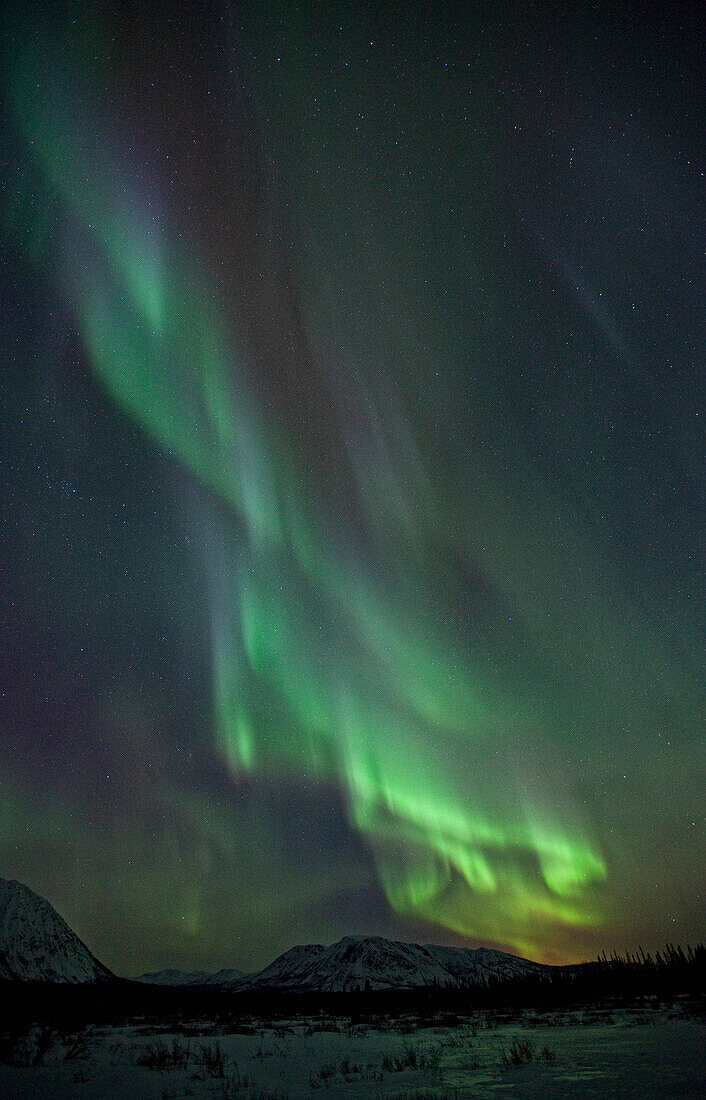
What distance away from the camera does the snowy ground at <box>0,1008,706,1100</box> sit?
43.0 ft

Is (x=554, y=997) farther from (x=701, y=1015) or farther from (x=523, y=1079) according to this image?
(x=523, y=1079)

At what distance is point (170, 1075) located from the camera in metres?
17.1

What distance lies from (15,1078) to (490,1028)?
21.5 m

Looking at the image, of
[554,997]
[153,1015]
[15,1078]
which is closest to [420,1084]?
[15,1078]

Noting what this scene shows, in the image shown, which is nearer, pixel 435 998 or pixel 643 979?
pixel 643 979

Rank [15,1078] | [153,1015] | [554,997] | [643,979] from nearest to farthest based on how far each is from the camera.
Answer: [15,1078] → [153,1015] → [554,997] → [643,979]

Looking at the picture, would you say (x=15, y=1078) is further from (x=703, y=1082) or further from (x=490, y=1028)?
(x=490, y=1028)

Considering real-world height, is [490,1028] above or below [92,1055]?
below

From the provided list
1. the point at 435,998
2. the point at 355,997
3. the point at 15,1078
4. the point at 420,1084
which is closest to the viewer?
the point at 420,1084

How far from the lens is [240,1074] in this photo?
55.7ft

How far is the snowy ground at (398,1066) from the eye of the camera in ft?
43.0

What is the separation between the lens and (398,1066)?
17141 mm

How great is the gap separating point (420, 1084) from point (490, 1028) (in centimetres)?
1864

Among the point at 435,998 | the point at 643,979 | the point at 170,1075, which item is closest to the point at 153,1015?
the point at 435,998
